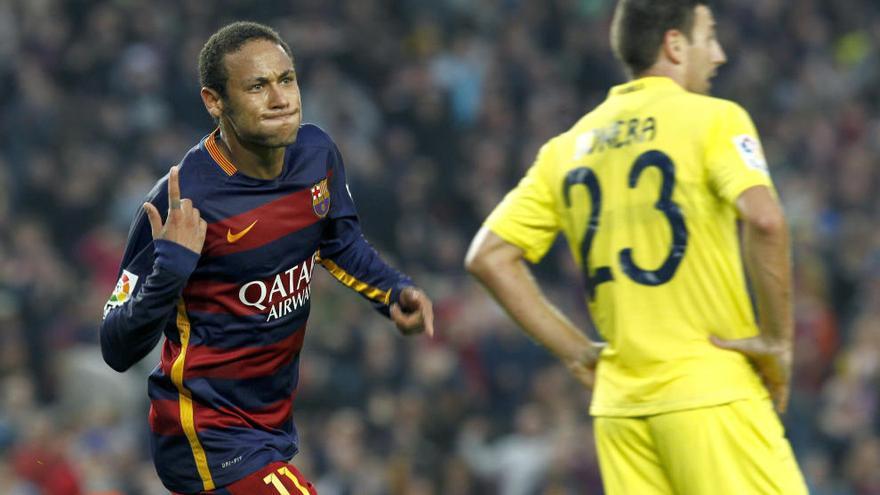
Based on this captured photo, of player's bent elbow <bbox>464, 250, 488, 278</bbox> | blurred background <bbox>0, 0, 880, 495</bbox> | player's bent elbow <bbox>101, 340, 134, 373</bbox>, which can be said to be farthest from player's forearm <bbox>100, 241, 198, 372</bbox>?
blurred background <bbox>0, 0, 880, 495</bbox>

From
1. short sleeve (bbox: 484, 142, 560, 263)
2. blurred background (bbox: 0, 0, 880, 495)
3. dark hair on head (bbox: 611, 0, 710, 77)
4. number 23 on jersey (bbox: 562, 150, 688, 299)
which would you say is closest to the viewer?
number 23 on jersey (bbox: 562, 150, 688, 299)

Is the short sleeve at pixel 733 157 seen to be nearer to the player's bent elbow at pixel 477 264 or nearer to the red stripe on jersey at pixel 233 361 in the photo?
the player's bent elbow at pixel 477 264

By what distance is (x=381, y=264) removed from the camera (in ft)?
17.8

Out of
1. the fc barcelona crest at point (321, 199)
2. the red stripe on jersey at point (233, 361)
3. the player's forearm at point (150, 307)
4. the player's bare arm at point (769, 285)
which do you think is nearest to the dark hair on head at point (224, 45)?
the fc barcelona crest at point (321, 199)

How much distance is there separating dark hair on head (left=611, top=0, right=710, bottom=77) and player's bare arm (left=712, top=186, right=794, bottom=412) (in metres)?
0.63

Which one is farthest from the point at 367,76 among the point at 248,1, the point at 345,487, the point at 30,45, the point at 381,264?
the point at 381,264

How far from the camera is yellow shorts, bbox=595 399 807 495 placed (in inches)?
186

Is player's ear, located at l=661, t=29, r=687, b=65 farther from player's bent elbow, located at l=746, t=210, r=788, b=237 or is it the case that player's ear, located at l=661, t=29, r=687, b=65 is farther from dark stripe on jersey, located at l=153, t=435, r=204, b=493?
dark stripe on jersey, located at l=153, t=435, r=204, b=493

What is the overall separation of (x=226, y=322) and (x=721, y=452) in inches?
63.3

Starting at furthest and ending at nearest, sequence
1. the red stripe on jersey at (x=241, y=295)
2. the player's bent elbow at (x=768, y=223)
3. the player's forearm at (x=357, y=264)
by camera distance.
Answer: the player's forearm at (x=357, y=264), the red stripe on jersey at (x=241, y=295), the player's bent elbow at (x=768, y=223)

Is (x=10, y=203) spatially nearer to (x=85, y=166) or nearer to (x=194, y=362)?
(x=85, y=166)

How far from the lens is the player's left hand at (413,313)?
17.0 feet

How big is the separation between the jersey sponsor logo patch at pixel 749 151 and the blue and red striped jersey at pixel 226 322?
55.5 inches

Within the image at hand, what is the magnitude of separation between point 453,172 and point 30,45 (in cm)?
424
